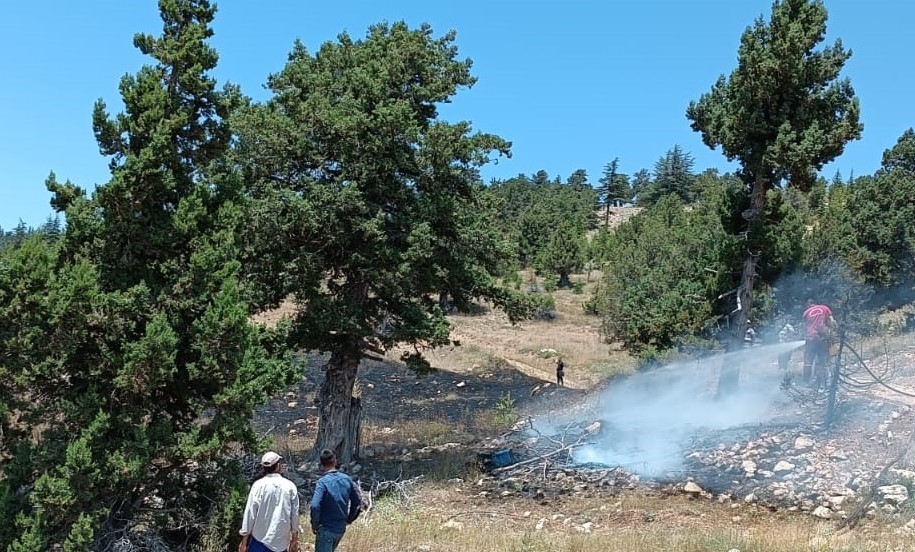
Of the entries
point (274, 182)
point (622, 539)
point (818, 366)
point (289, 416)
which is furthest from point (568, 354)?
point (622, 539)

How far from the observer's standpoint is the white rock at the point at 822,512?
32.1 ft

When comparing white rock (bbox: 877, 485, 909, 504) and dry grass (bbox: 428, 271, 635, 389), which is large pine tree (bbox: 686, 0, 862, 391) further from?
dry grass (bbox: 428, 271, 635, 389)

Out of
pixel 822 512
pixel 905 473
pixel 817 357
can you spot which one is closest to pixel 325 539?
pixel 822 512

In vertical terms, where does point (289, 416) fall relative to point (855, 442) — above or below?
below

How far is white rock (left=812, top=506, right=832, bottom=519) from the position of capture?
32.1ft

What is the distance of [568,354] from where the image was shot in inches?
1377

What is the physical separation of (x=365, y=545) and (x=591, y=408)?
40.1 ft

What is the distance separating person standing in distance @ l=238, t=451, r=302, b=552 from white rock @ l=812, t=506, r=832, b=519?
304 inches

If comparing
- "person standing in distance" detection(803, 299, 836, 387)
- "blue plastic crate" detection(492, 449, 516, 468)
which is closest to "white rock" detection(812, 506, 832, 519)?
"person standing in distance" detection(803, 299, 836, 387)

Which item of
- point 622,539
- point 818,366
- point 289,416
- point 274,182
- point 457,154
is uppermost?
point 457,154

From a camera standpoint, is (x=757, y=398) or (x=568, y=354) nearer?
(x=757, y=398)

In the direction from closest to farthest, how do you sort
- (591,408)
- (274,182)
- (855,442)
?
(855,442), (274,182), (591,408)

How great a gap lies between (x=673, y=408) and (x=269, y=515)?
14.2 meters

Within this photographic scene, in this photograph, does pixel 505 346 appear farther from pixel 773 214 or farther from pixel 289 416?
pixel 773 214
